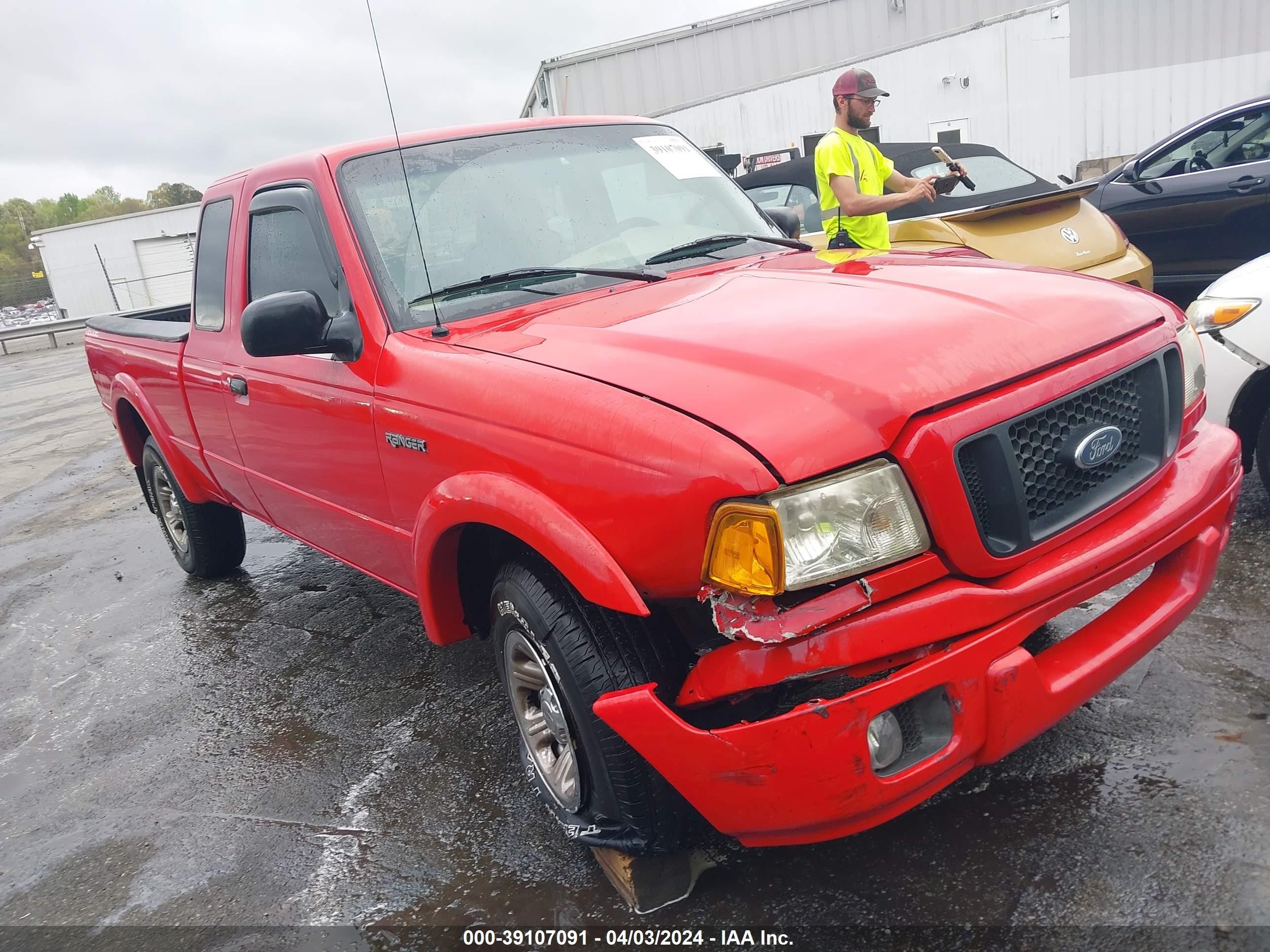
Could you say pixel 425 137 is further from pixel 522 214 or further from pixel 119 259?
pixel 119 259

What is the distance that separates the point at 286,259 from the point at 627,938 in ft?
8.05

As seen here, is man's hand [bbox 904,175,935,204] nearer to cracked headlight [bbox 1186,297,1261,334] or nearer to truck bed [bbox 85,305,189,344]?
cracked headlight [bbox 1186,297,1261,334]

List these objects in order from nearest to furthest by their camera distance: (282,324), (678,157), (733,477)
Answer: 1. (733,477)
2. (282,324)
3. (678,157)

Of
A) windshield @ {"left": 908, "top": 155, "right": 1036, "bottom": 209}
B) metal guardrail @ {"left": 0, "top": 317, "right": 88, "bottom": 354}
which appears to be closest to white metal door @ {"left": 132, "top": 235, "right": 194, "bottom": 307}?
metal guardrail @ {"left": 0, "top": 317, "right": 88, "bottom": 354}

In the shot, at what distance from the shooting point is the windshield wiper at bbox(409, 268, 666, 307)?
291 cm

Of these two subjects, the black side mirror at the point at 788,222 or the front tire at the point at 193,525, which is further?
the front tire at the point at 193,525

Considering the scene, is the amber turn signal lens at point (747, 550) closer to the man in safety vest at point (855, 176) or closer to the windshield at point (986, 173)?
the man in safety vest at point (855, 176)

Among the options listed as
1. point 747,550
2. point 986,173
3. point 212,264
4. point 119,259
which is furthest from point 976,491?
point 119,259

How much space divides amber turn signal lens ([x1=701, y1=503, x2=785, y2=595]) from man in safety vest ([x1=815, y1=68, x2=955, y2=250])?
361 cm

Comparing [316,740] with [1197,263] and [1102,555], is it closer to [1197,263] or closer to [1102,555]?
[1102,555]

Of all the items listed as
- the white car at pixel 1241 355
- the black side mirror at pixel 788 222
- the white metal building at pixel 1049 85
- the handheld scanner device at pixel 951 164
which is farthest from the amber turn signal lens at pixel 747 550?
the white metal building at pixel 1049 85

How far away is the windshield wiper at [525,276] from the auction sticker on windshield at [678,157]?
2.28ft

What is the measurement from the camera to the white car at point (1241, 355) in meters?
3.68

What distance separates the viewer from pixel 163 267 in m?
38.9
